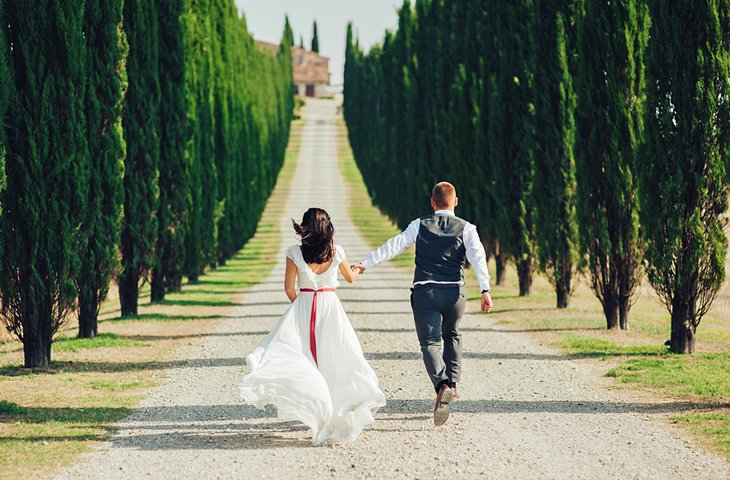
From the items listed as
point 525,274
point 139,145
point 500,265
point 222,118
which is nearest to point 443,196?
point 139,145

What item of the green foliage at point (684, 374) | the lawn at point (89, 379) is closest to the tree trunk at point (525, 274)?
the lawn at point (89, 379)

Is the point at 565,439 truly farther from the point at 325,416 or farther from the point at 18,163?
the point at 18,163

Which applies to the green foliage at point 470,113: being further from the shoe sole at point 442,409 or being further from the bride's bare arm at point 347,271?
the shoe sole at point 442,409

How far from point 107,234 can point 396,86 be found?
99.3 feet

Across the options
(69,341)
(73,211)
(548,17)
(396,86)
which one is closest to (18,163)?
(73,211)

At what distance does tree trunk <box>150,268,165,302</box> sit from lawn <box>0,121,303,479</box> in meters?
0.23

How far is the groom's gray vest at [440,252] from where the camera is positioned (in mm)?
8922

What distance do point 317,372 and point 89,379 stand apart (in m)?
4.45

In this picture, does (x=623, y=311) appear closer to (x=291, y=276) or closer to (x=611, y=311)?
(x=611, y=311)

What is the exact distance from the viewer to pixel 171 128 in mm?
20469

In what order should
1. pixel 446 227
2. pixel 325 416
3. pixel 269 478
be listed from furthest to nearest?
pixel 446 227, pixel 325 416, pixel 269 478

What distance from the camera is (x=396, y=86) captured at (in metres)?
43.6

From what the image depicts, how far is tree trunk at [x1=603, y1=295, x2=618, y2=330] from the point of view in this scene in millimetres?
15891

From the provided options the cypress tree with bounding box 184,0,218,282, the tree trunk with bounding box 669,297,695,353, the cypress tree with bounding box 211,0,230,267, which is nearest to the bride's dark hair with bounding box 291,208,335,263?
the tree trunk with bounding box 669,297,695,353
